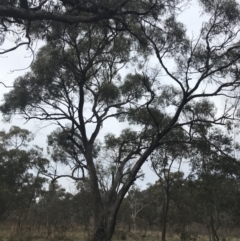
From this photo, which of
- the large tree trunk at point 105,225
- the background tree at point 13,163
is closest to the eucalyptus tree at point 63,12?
the large tree trunk at point 105,225

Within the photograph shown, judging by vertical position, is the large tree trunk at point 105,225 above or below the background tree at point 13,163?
below

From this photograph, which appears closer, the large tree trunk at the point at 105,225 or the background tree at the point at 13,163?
the large tree trunk at the point at 105,225

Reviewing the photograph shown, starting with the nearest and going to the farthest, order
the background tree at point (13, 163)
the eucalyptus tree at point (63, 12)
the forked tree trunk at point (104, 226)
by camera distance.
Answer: the eucalyptus tree at point (63, 12) → the forked tree trunk at point (104, 226) → the background tree at point (13, 163)

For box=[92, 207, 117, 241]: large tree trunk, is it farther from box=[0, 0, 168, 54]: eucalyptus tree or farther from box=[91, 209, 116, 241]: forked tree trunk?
box=[0, 0, 168, 54]: eucalyptus tree

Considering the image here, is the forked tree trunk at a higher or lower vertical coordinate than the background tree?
Answer: lower

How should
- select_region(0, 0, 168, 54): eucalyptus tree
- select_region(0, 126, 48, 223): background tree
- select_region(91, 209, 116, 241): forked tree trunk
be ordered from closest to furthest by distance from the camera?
select_region(0, 0, 168, 54): eucalyptus tree
select_region(91, 209, 116, 241): forked tree trunk
select_region(0, 126, 48, 223): background tree

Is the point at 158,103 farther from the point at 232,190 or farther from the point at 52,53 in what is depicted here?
the point at 232,190

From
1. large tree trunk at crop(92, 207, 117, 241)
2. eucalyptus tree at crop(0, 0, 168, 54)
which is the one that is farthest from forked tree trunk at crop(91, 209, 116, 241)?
eucalyptus tree at crop(0, 0, 168, 54)

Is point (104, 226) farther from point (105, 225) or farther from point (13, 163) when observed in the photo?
point (13, 163)

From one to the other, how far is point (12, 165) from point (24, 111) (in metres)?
12.1

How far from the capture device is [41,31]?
7410 millimetres

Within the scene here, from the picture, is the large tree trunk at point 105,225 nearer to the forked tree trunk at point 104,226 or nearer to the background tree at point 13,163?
the forked tree trunk at point 104,226

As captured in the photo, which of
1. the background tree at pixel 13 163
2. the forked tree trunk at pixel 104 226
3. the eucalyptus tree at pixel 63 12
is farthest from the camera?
the background tree at pixel 13 163

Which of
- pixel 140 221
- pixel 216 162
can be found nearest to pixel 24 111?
pixel 216 162
